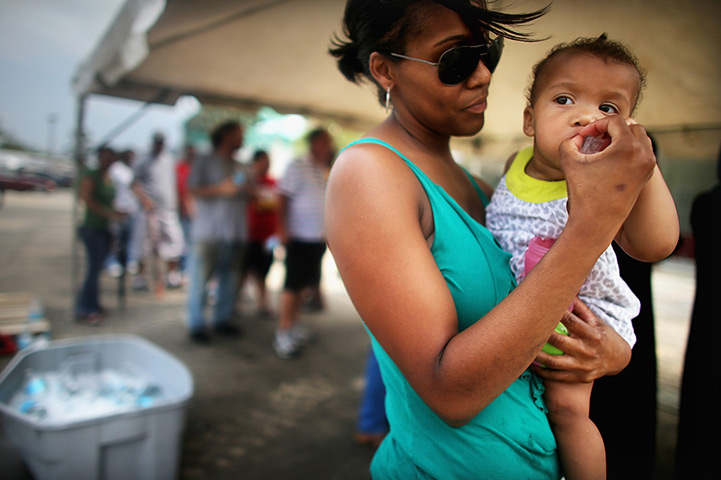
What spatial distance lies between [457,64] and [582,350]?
620 millimetres

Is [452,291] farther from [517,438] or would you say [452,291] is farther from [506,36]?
[506,36]

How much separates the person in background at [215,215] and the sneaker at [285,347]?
31.8 inches

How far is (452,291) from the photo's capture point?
827 millimetres

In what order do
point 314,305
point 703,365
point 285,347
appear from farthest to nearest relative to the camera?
point 314,305 → point 285,347 → point 703,365

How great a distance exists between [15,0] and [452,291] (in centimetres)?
252

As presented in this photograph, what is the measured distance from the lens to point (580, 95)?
30.7 inches

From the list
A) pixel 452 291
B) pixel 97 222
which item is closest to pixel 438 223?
pixel 452 291

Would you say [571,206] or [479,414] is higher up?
[571,206]

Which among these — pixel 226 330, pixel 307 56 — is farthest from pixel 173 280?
pixel 307 56

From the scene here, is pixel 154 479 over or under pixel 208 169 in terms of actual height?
under

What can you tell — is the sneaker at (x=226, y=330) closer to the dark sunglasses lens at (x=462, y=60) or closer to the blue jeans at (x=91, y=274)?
the blue jeans at (x=91, y=274)

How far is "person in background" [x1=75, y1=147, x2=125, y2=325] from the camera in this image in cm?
475

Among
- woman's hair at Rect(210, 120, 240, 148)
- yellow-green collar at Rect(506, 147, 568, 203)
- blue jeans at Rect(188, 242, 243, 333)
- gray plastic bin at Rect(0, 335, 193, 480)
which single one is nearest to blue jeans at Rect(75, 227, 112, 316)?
blue jeans at Rect(188, 242, 243, 333)

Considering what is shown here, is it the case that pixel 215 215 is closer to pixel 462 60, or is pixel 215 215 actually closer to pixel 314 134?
pixel 314 134
